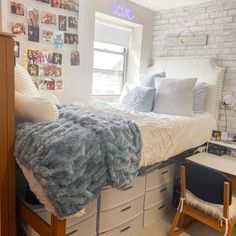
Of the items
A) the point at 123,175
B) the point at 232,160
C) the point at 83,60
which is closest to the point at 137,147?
the point at 123,175

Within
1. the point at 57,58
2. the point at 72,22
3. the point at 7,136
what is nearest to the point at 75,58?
the point at 57,58

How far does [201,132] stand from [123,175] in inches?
56.0

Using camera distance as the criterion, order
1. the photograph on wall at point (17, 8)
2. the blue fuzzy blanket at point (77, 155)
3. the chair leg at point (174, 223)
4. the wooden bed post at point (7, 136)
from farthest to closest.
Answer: the photograph on wall at point (17, 8), the chair leg at point (174, 223), the wooden bed post at point (7, 136), the blue fuzzy blanket at point (77, 155)

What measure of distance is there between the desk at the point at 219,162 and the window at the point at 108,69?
5.31 ft

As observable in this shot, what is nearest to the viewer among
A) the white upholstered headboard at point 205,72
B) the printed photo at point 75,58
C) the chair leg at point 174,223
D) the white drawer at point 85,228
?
the white drawer at point 85,228

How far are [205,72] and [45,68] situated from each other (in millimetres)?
1901

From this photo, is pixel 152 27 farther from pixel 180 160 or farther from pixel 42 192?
pixel 42 192

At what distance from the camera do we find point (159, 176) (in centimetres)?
204

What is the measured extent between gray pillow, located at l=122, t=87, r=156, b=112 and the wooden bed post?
149cm

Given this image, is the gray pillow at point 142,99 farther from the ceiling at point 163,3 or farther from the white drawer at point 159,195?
the ceiling at point 163,3

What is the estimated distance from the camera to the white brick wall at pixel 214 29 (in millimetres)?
2684

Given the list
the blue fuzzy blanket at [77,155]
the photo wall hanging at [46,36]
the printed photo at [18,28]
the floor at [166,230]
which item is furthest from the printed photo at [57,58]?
the floor at [166,230]

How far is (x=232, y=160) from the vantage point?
7.57 ft

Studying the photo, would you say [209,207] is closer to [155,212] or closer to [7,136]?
[155,212]
